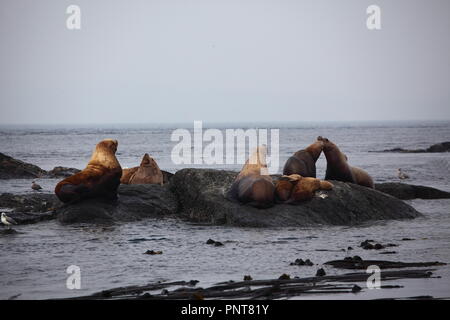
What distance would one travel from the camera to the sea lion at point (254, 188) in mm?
15086

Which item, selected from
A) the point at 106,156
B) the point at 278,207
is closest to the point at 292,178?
the point at 278,207

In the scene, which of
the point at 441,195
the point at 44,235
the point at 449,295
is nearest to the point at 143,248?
the point at 44,235

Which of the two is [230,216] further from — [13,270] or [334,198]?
[13,270]

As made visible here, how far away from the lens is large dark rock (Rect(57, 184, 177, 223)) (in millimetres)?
15266

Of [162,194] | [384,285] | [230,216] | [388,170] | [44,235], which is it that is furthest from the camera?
[388,170]

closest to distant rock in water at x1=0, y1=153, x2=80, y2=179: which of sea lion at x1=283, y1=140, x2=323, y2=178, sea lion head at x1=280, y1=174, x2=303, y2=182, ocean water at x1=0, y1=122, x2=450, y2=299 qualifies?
ocean water at x1=0, y1=122, x2=450, y2=299

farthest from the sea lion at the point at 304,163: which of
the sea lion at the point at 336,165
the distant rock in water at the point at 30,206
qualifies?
the distant rock in water at the point at 30,206

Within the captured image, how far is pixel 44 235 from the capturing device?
45.2 ft

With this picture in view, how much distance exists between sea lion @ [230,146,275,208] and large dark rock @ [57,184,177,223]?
5.55 ft

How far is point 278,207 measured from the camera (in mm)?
15391

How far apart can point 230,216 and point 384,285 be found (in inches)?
245

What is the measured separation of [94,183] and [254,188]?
129 inches

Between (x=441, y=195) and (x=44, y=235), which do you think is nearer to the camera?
(x=44, y=235)

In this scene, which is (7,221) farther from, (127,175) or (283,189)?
(283,189)
